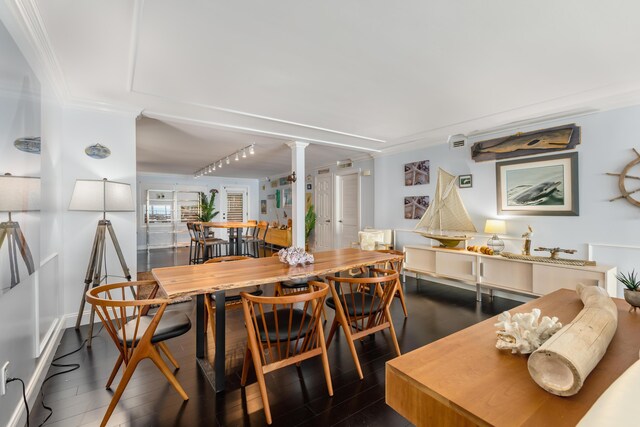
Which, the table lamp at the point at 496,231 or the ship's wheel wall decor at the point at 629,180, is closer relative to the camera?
the ship's wheel wall decor at the point at 629,180

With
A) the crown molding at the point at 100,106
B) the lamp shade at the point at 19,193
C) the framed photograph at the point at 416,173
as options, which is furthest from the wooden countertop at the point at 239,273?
the framed photograph at the point at 416,173

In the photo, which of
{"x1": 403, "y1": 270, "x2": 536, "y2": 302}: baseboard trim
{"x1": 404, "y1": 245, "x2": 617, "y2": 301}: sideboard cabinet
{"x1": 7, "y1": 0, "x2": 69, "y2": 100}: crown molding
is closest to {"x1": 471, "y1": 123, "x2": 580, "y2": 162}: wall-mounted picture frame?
{"x1": 404, "y1": 245, "x2": 617, "y2": 301}: sideboard cabinet

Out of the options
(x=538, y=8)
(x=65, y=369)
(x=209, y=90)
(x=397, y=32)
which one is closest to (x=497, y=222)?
(x=538, y=8)

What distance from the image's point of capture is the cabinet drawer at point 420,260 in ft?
14.7

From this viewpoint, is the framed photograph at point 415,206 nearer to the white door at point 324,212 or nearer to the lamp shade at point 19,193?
the white door at point 324,212

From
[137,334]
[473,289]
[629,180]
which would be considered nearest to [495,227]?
[473,289]

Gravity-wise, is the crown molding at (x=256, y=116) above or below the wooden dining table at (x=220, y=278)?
above

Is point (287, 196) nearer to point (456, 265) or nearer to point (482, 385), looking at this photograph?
point (456, 265)

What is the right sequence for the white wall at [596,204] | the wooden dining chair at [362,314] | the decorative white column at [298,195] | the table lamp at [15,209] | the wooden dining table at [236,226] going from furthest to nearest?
the wooden dining table at [236,226] < the decorative white column at [298,195] < the white wall at [596,204] < the wooden dining chair at [362,314] < the table lamp at [15,209]

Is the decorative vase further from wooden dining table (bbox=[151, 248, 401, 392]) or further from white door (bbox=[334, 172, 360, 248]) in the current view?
white door (bbox=[334, 172, 360, 248])

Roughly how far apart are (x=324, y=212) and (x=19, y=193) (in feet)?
20.0

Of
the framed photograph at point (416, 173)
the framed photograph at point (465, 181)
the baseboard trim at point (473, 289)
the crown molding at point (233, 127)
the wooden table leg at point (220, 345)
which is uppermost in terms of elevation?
the crown molding at point (233, 127)

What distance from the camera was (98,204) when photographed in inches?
113

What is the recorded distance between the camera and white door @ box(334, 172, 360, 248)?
6.51 m
